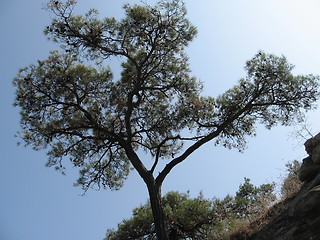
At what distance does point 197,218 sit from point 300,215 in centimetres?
366

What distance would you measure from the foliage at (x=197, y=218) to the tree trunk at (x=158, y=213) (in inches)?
55.6

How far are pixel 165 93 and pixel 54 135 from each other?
2.76 m

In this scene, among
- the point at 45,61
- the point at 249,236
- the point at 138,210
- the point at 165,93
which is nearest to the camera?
the point at 249,236

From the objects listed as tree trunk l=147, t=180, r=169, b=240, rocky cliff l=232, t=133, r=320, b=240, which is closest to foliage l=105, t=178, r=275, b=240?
rocky cliff l=232, t=133, r=320, b=240

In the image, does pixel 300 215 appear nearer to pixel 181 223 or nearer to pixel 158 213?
pixel 158 213

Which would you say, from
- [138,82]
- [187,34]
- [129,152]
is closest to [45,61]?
[138,82]

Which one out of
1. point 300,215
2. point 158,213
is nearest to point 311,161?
point 300,215

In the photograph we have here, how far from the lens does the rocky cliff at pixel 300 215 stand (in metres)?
4.25

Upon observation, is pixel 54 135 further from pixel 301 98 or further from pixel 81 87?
pixel 301 98

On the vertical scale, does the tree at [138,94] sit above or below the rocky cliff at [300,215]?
above

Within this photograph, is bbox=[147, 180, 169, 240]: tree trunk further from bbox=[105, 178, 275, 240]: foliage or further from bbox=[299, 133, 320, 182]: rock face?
bbox=[299, 133, 320, 182]: rock face

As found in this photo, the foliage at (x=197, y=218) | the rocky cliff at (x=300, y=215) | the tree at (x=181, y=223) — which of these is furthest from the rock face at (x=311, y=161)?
the tree at (x=181, y=223)

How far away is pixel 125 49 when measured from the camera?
23.4 feet

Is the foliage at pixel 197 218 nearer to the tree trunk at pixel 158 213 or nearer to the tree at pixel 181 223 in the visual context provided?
the tree at pixel 181 223
